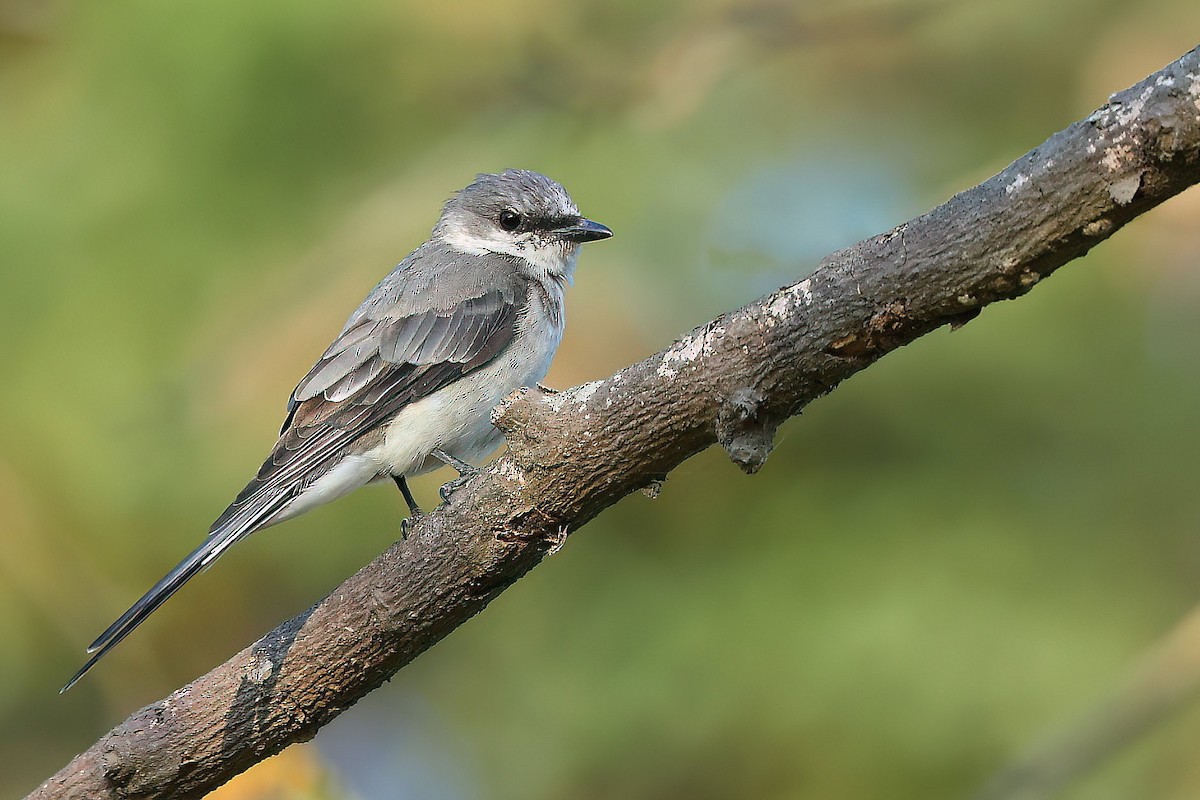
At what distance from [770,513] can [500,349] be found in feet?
5.32

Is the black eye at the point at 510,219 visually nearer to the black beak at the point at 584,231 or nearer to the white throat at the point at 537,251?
the white throat at the point at 537,251

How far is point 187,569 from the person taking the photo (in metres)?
3.96

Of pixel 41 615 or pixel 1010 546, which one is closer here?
pixel 1010 546

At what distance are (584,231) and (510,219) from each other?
41 centimetres

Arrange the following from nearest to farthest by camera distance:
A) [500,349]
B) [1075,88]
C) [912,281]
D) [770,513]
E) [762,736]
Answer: [912,281], [500,349], [762,736], [770,513], [1075,88]

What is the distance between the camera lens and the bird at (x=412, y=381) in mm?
4543

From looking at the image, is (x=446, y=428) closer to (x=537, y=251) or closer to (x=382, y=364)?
(x=382, y=364)

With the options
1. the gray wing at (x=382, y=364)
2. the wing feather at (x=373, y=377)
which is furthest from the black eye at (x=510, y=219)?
the wing feather at (x=373, y=377)

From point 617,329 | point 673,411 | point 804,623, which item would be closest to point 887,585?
point 804,623

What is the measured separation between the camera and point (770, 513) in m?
5.77

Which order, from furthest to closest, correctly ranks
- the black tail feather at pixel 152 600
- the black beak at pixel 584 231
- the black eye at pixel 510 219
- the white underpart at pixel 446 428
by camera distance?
the black eye at pixel 510 219 < the black beak at pixel 584 231 < the white underpart at pixel 446 428 < the black tail feather at pixel 152 600

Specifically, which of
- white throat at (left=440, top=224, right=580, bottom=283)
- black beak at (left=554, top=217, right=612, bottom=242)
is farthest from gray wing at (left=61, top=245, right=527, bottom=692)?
black beak at (left=554, top=217, right=612, bottom=242)

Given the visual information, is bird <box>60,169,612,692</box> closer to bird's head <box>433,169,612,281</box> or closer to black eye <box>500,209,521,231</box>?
bird's head <box>433,169,612,281</box>

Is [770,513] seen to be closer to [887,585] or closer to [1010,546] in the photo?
[887,585]
